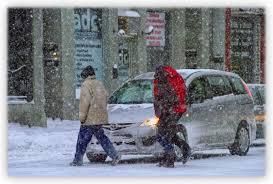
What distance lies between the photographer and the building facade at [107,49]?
16406 millimetres

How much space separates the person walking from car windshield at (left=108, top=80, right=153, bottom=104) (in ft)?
2.57

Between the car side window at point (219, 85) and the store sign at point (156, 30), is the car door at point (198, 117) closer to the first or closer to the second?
the car side window at point (219, 85)

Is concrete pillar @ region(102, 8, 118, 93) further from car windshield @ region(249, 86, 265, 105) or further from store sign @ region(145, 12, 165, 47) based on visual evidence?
car windshield @ region(249, 86, 265, 105)

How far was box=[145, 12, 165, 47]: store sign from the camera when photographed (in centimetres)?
1949

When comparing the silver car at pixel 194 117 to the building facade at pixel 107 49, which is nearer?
the silver car at pixel 194 117

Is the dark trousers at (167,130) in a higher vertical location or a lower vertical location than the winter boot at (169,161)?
higher

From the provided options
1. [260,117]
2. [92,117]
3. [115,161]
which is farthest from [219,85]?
[92,117]

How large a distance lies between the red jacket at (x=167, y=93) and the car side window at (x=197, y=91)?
3.62 feet

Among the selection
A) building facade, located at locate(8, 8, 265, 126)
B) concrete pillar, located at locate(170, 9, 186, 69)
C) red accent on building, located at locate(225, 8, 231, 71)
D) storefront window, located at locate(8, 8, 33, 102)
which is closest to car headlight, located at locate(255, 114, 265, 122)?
building facade, located at locate(8, 8, 265, 126)

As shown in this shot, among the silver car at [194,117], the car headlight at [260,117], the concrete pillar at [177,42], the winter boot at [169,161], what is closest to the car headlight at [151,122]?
the silver car at [194,117]

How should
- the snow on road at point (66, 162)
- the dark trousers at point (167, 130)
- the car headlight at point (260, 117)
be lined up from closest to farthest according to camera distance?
the snow on road at point (66, 162) → the dark trousers at point (167, 130) → the car headlight at point (260, 117)

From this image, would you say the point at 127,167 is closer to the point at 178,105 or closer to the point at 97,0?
the point at 178,105

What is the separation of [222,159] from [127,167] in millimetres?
1986

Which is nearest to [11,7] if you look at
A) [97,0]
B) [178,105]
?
[97,0]
